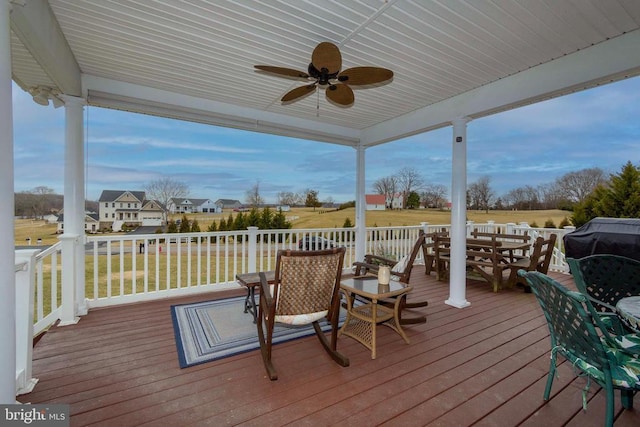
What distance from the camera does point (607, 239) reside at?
4484 mm

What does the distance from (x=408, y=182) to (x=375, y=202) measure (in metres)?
1.23

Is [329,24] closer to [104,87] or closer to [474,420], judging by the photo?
[104,87]

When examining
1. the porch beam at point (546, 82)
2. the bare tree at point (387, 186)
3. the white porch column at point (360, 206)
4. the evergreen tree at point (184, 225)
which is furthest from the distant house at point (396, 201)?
the evergreen tree at point (184, 225)

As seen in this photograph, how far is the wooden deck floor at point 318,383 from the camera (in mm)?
1811

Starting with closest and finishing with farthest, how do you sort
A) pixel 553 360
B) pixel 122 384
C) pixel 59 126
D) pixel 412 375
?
pixel 553 360 < pixel 122 384 < pixel 412 375 < pixel 59 126

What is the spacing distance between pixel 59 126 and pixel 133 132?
153cm

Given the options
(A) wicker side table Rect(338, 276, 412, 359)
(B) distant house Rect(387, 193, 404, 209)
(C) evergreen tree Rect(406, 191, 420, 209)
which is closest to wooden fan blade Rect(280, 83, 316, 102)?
(A) wicker side table Rect(338, 276, 412, 359)

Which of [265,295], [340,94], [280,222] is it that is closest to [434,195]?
[280,222]

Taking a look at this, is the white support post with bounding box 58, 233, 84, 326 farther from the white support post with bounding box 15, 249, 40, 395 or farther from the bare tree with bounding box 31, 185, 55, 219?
the white support post with bounding box 15, 249, 40, 395

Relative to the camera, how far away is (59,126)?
3.26 m

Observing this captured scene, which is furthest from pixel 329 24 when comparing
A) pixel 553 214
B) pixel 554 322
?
pixel 553 214

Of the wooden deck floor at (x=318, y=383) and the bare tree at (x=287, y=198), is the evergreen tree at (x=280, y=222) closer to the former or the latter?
the bare tree at (x=287, y=198)

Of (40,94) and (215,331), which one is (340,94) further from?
(40,94)

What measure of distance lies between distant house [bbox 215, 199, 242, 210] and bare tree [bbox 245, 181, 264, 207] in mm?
236
